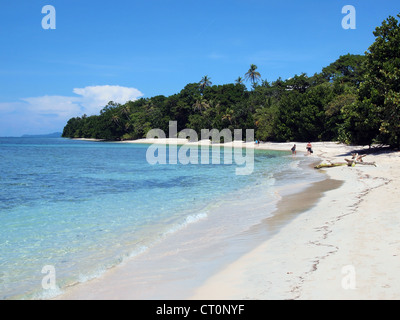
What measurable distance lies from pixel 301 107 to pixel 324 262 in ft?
166

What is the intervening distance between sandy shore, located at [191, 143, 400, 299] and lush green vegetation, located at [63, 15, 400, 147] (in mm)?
20587

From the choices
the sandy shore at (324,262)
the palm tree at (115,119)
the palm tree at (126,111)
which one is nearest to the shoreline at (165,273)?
A: the sandy shore at (324,262)

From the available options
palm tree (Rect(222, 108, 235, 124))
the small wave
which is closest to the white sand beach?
the small wave

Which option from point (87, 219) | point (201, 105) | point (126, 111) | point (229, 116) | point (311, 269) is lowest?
point (87, 219)

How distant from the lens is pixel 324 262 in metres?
5.40

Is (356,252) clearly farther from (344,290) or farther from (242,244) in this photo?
(242,244)

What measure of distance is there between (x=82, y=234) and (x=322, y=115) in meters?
47.2

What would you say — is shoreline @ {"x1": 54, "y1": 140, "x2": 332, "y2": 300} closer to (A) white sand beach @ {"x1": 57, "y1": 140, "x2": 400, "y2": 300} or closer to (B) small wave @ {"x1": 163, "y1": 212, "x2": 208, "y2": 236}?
(A) white sand beach @ {"x1": 57, "y1": 140, "x2": 400, "y2": 300}

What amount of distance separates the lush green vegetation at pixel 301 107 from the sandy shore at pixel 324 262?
2059 cm

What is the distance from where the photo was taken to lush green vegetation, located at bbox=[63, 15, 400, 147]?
27156 millimetres

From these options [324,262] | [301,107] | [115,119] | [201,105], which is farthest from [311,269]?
[115,119]

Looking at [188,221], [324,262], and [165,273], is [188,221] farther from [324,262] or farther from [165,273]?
[324,262]
